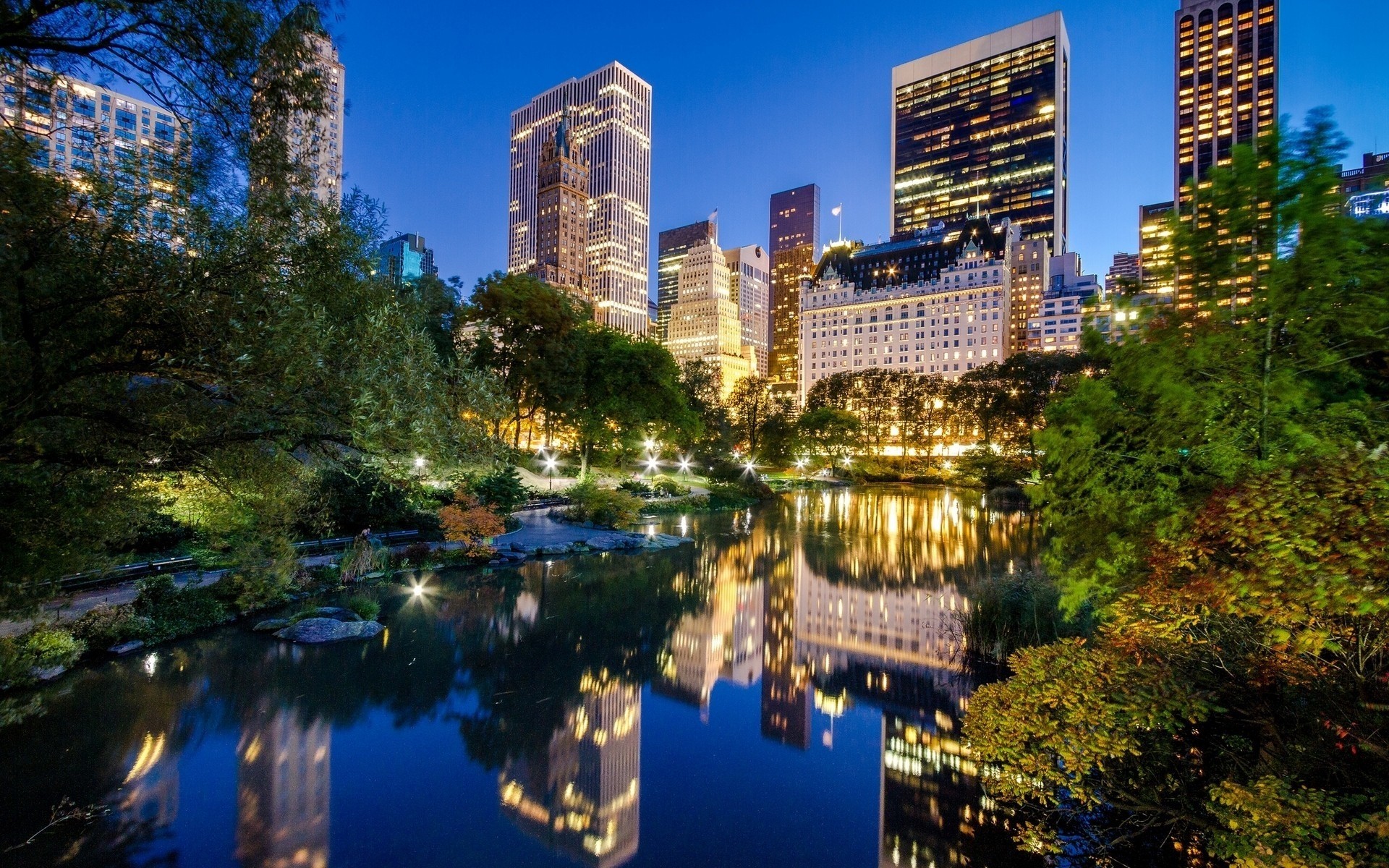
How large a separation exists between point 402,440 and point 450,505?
18816 millimetres

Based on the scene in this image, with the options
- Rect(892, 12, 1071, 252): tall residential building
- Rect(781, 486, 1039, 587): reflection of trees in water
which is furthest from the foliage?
Rect(892, 12, 1071, 252): tall residential building

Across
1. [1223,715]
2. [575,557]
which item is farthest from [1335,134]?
[575,557]

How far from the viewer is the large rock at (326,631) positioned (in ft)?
47.8

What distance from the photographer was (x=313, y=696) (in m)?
11.8

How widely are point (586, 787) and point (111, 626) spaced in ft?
39.0

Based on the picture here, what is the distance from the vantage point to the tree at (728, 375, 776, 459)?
257ft

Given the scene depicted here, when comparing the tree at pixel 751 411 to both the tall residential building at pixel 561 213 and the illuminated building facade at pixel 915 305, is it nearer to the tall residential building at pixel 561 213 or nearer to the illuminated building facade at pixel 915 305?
the illuminated building facade at pixel 915 305

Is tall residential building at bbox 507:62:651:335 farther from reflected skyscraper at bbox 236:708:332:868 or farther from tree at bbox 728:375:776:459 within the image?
reflected skyscraper at bbox 236:708:332:868

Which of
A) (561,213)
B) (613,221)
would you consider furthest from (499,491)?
(613,221)

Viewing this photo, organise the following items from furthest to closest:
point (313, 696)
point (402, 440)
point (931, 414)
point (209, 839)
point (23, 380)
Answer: point (931, 414)
point (313, 696)
point (209, 839)
point (402, 440)
point (23, 380)

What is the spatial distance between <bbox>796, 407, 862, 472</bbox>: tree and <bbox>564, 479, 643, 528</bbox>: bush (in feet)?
136

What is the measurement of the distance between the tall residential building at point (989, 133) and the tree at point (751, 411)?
9311 centimetres

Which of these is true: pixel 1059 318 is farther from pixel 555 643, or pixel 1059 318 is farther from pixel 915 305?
pixel 555 643

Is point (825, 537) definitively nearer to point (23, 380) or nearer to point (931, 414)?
point (23, 380)
